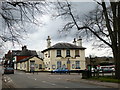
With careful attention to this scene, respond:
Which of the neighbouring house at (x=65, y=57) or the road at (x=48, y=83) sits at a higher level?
the neighbouring house at (x=65, y=57)

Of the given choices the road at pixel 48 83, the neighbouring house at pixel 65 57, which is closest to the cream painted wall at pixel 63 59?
the neighbouring house at pixel 65 57

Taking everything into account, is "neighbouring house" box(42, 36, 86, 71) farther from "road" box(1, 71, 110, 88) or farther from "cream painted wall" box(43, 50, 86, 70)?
"road" box(1, 71, 110, 88)

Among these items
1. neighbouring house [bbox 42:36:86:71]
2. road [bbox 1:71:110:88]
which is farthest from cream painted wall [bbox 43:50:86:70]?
road [bbox 1:71:110:88]

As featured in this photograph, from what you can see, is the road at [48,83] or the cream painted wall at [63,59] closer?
the road at [48,83]

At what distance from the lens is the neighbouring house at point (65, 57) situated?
5925 cm

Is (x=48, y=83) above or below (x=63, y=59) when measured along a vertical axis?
below

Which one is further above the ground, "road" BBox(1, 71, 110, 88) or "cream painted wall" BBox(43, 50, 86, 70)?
"cream painted wall" BBox(43, 50, 86, 70)

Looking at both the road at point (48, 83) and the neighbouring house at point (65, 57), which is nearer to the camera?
the road at point (48, 83)

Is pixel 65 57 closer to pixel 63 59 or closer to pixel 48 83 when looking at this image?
pixel 63 59

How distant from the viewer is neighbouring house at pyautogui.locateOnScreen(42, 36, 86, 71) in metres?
59.2

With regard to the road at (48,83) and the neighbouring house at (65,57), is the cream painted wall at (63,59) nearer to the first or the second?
the neighbouring house at (65,57)

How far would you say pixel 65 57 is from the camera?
60.2 m

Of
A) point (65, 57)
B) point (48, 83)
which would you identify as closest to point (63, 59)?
point (65, 57)

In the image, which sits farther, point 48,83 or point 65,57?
point 65,57
